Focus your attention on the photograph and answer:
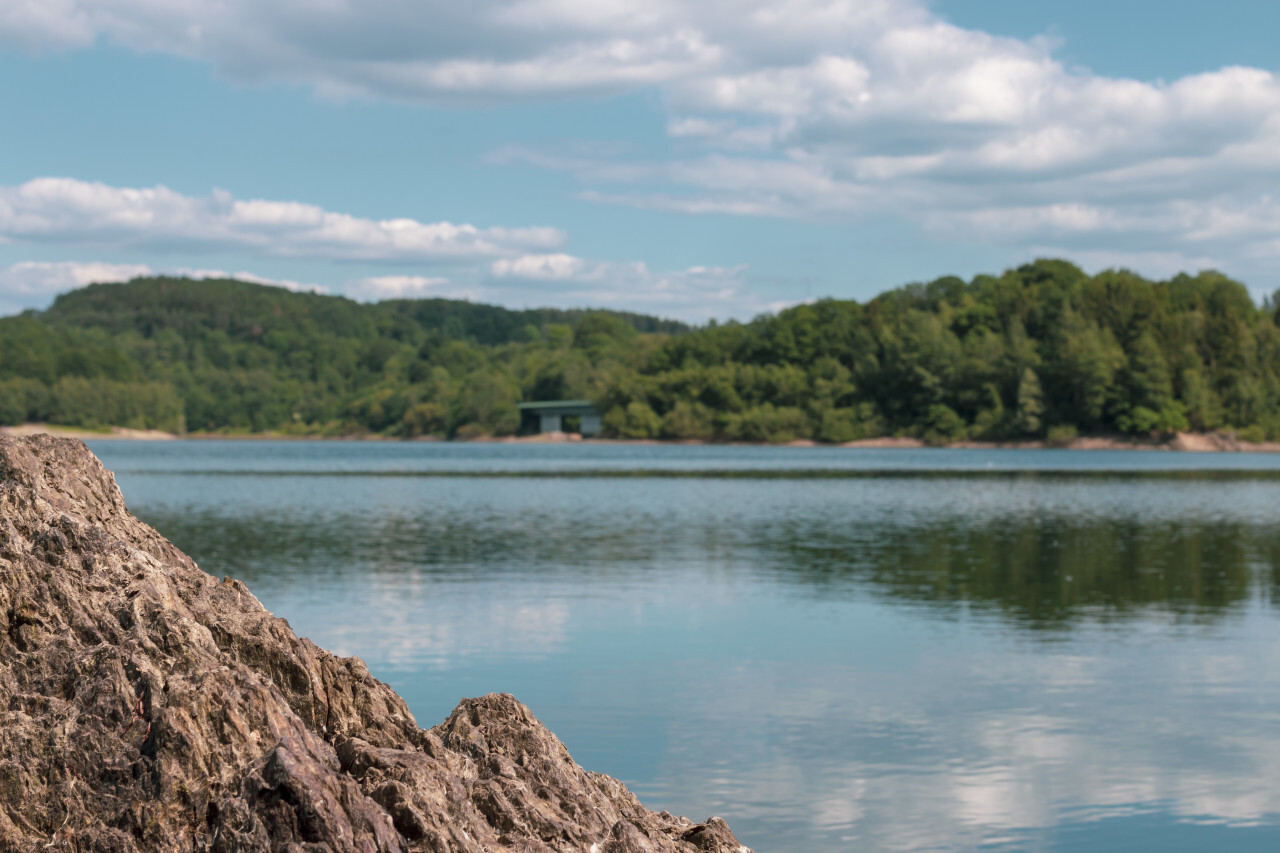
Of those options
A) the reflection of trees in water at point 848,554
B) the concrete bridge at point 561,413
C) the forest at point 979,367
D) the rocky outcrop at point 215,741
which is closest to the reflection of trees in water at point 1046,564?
the reflection of trees in water at point 848,554

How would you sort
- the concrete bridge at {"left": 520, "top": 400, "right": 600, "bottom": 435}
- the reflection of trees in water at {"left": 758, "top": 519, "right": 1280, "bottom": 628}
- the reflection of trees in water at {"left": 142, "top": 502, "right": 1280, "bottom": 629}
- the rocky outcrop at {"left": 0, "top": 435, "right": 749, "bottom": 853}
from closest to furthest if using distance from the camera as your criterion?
the rocky outcrop at {"left": 0, "top": 435, "right": 749, "bottom": 853} < the reflection of trees in water at {"left": 758, "top": 519, "right": 1280, "bottom": 628} < the reflection of trees in water at {"left": 142, "top": 502, "right": 1280, "bottom": 629} < the concrete bridge at {"left": 520, "top": 400, "right": 600, "bottom": 435}

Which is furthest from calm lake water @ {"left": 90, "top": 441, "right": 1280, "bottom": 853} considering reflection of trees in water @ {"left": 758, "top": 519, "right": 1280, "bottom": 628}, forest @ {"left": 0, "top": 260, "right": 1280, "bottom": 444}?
forest @ {"left": 0, "top": 260, "right": 1280, "bottom": 444}

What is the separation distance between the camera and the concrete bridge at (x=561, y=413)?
185 metres

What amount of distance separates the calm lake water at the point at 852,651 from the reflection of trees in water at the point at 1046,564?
13 centimetres

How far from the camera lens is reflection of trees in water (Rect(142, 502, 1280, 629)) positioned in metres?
22.2

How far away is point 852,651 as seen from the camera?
16.2 meters

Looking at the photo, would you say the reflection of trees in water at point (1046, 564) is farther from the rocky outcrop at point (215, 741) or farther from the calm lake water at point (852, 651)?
the rocky outcrop at point (215, 741)

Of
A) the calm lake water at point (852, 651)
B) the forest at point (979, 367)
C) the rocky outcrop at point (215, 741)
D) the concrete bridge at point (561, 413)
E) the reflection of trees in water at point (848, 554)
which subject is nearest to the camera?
the rocky outcrop at point (215, 741)

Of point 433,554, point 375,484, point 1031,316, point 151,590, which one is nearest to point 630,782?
point 151,590

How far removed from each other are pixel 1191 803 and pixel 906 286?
174077mm

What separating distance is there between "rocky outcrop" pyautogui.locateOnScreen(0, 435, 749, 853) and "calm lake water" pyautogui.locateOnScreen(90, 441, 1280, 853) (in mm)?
3891

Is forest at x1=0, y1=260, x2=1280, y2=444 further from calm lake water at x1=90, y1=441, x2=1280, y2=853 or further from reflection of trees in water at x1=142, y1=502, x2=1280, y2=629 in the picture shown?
reflection of trees in water at x1=142, y1=502, x2=1280, y2=629

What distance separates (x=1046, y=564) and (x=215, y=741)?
24787 mm

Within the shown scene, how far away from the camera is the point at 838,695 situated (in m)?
13.4
